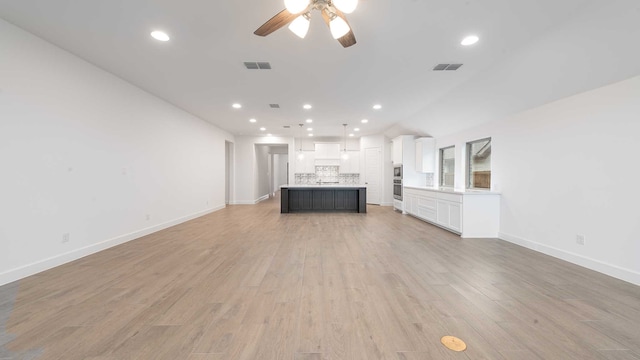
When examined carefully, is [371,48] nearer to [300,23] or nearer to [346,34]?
[346,34]

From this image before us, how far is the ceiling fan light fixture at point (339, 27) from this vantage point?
6.93 ft

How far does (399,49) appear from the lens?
3.18 metres

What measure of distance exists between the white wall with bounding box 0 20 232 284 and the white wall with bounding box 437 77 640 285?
7034 millimetres

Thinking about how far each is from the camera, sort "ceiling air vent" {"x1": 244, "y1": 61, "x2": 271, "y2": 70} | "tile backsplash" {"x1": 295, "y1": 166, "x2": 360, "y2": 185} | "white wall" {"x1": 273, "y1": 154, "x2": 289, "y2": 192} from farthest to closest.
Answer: "white wall" {"x1": 273, "y1": 154, "x2": 289, "y2": 192}, "tile backsplash" {"x1": 295, "y1": 166, "x2": 360, "y2": 185}, "ceiling air vent" {"x1": 244, "y1": 61, "x2": 271, "y2": 70}

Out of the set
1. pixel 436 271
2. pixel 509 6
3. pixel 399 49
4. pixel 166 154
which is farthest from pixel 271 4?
pixel 166 154

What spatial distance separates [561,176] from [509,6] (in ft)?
8.78

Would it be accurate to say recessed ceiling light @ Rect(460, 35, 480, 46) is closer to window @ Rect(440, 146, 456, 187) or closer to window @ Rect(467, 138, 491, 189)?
window @ Rect(467, 138, 491, 189)

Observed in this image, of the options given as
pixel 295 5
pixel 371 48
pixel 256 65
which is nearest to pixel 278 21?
pixel 295 5

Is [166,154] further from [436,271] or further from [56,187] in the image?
[436,271]

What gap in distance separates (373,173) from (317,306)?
26.8 feet

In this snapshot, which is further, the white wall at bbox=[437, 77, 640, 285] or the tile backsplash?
the tile backsplash

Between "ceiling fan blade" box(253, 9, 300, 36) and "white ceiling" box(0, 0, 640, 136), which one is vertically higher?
"white ceiling" box(0, 0, 640, 136)

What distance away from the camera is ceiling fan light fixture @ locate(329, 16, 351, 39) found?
2.11 m

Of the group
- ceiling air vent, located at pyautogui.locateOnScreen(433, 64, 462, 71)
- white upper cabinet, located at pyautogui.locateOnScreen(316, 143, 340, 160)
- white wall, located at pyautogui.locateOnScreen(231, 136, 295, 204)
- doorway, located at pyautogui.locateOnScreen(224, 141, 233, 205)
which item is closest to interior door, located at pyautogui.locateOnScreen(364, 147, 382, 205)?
white upper cabinet, located at pyautogui.locateOnScreen(316, 143, 340, 160)
